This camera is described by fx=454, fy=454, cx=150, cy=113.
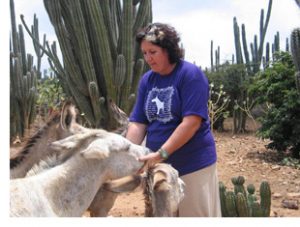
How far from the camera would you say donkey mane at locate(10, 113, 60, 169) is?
7.41 feet

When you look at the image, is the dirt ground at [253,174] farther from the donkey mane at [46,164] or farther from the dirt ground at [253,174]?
the donkey mane at [46,164]

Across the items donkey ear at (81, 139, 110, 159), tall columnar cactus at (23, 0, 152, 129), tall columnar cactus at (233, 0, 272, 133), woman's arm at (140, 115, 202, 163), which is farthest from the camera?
tall columnar cactus at (233, 0, 272, 133)

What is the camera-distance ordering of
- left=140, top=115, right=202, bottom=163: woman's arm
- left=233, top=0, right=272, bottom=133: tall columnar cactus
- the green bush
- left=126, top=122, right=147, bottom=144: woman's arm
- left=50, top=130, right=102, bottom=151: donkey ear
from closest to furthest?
left=50, top=130, right=102, bottom=151: donkey ear, left=140, top=115, right=202, bottom=163: woman's arm, left=126, top=122, right=147, bottom=144: woman's arm, the green bush, left=233, top=0, right=272, bottom=133: tall columnar cactus

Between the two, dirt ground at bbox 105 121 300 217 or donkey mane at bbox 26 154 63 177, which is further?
dirt ground at bbox 105 121 300 217

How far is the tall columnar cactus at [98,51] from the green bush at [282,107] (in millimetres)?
3140

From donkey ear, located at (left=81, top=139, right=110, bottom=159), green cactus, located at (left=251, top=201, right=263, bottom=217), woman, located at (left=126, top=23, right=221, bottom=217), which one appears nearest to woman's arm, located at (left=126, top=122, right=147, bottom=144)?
woman, located at (left=126, top=23, right=221, bottom=217)

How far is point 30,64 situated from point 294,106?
19.4 feet

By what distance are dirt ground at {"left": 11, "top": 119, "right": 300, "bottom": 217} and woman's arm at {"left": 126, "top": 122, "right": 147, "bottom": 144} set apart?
46.4 inches

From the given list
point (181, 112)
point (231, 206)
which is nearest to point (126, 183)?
point (181, 112)

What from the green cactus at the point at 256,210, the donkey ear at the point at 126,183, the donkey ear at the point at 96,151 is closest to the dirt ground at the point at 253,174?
the green cactus at the point at 256,210

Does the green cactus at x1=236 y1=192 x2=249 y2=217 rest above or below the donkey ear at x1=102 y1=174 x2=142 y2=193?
below

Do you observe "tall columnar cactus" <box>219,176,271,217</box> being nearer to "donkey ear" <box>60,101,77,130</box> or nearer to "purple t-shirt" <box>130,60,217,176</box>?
"purple t-shirt" <box>130,60,217,176</box>

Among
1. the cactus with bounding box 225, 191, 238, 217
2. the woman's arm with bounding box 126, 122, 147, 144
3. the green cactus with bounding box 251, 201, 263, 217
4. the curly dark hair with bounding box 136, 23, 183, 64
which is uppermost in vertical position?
the curly dark hair with bounding box 136, 23, 183, 64
